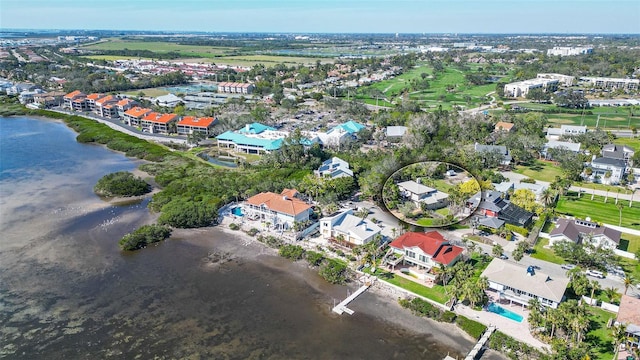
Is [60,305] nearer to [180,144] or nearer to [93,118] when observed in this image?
[180,144]

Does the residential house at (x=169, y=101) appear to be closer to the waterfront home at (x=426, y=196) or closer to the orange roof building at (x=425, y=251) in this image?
the waterfront home at (x=426, y=196)

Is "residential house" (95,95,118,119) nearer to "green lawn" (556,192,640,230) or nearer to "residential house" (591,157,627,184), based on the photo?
"green lawn" (556,192,640,230)

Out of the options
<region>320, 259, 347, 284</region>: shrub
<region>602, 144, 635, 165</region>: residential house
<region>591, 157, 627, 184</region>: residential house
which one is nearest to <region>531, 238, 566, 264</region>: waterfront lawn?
<region>320, 259, 347, 284</region>: shrub

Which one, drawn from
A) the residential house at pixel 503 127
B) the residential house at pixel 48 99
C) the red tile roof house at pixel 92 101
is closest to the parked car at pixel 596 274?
the residential house at pixel 503 127

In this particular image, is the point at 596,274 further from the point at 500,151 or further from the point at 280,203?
the point at 500,151

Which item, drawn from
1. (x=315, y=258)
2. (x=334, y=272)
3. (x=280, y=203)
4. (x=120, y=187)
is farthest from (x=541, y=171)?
(x=120, y=187)

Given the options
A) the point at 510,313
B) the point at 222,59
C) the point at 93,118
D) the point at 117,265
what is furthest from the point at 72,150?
the point at 222,59
